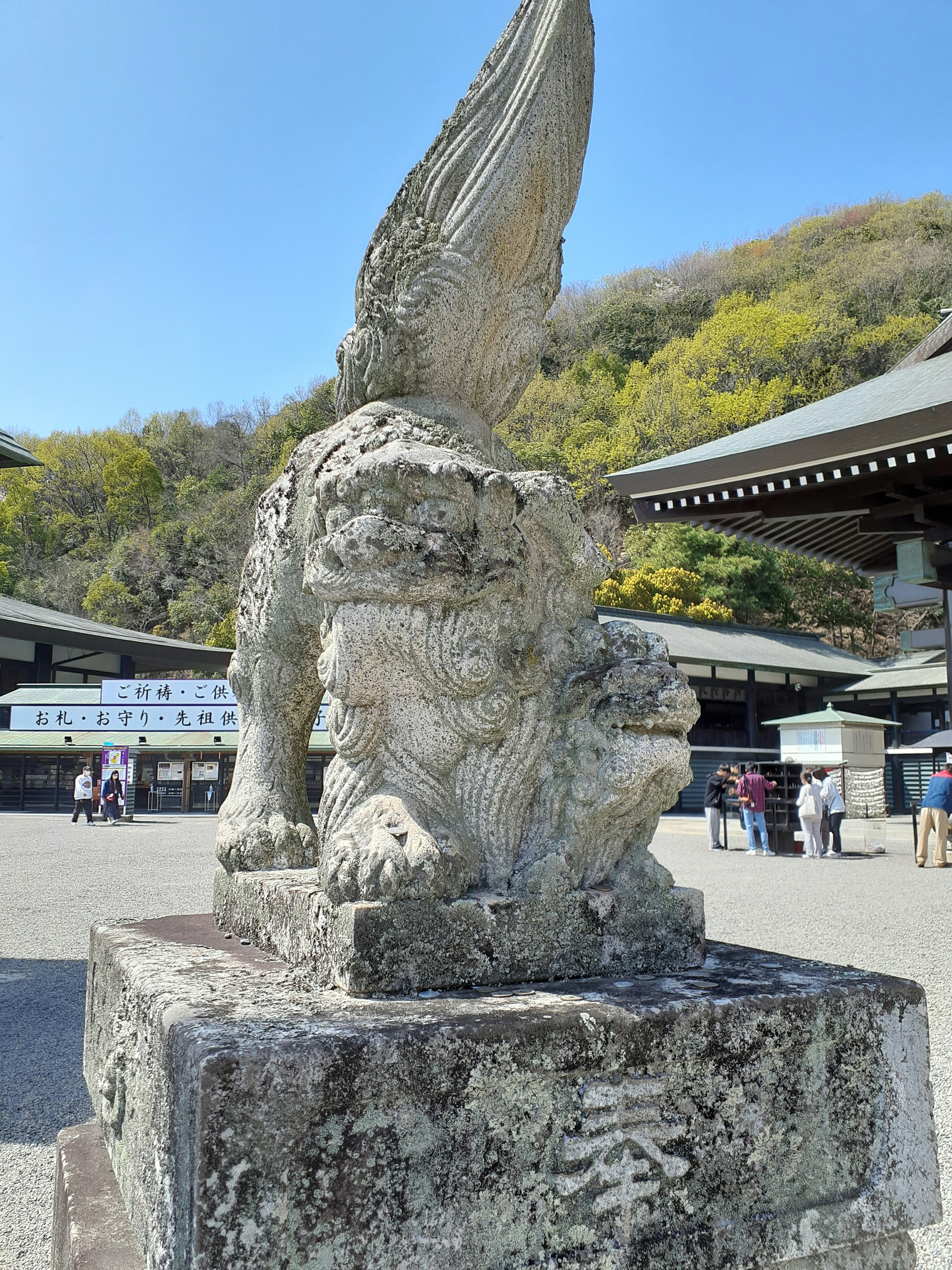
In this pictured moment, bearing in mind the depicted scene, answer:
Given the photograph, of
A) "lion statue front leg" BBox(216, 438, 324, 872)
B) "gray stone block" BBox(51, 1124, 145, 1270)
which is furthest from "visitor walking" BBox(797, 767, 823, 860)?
"gray stone block" BBox(51, 1124, 145, 1270)

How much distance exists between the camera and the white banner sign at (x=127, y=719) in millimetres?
16969

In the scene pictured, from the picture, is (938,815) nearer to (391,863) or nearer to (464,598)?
(464,598)

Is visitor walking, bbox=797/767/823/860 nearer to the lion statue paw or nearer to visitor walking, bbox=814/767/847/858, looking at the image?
visitor walking, bbox=814/767/847/858

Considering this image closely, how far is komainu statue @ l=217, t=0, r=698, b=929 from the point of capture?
128 cm

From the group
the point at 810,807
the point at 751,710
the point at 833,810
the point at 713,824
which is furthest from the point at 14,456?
the point at 751,710

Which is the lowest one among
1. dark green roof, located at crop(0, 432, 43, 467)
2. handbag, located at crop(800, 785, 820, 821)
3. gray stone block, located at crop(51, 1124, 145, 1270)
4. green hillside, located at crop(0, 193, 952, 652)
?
handbag, located at crop(800, 785, 820, 821)

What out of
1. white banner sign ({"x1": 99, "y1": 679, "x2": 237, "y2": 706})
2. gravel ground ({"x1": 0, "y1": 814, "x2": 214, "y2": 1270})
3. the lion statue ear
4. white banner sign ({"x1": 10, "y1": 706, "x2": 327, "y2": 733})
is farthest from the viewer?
white banner sign ({"x1": 99, "y1": 679, "x2": 237, "y2": 706})

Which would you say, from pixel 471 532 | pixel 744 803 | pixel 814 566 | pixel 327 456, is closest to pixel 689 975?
pixel 471 532

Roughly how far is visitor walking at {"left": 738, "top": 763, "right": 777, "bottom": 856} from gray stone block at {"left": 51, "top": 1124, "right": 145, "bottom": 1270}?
33.1 feet

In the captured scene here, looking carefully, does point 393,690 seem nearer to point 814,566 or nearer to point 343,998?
point 343,998

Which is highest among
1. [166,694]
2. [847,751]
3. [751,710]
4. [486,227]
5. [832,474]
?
[832,474]

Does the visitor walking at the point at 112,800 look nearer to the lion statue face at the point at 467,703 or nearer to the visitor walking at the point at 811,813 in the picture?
the visitor walking at the point at 811,813

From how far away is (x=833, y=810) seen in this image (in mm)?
10227

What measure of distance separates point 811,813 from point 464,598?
384 inches
